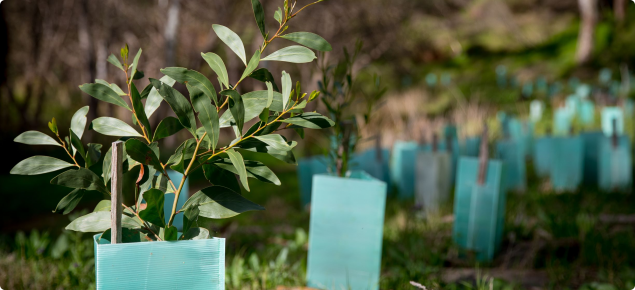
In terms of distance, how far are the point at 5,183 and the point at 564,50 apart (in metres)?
18.0

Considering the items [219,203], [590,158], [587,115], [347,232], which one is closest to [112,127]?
[219,203]

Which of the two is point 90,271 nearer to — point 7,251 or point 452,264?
point 7,251

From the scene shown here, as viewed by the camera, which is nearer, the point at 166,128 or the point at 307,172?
the point at 166,128

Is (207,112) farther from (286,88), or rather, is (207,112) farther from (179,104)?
(286,88)

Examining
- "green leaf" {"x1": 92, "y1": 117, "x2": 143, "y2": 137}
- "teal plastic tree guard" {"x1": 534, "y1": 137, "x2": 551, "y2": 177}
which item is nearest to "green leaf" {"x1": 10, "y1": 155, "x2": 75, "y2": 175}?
"green leaf" {"x1": 92, "y1": 117, "x2": 143, "y2": 137}

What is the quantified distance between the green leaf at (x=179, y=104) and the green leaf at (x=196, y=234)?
25 centimetres

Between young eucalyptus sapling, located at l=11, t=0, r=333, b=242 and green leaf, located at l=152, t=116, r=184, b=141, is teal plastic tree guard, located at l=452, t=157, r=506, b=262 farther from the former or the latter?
green leaf, located at l=152, t=116, r=184, b=141

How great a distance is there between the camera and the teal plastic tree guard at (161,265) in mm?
953

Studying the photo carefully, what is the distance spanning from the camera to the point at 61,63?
10.6 meters

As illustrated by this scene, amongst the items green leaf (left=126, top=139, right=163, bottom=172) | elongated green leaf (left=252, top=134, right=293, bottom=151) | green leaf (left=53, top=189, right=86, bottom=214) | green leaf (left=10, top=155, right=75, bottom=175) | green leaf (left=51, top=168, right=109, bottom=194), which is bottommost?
green leaf (left=53, top=189, right=86, bottom=214)

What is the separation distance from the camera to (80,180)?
965mm

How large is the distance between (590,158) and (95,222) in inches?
170

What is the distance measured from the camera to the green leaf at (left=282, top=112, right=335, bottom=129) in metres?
0.99

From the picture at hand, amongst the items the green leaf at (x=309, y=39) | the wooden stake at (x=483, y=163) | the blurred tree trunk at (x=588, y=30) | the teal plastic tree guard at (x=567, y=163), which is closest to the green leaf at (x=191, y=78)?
the green leaf at (x=309, y=39)
